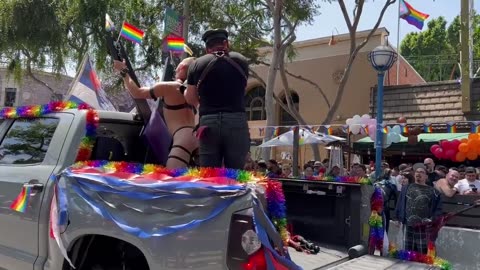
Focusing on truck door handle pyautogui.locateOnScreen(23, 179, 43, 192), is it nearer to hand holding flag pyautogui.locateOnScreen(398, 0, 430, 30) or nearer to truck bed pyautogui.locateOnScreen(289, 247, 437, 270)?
truck bed pyautogui.locateOnScreen(289, 247, 437, 270)

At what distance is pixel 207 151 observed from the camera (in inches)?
140

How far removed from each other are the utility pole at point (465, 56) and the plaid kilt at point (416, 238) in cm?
1168

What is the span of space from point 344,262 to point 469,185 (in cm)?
574

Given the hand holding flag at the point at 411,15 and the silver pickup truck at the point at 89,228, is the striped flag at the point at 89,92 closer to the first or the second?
the silver pickup truck at the point at 89,228

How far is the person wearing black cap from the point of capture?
358 centimetres

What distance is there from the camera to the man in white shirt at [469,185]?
26.4ft

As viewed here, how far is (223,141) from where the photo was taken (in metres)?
3.58

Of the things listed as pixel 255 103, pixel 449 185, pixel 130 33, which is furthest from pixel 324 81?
pixel 130 33

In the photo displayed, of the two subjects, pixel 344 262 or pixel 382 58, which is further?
pixel 382 58

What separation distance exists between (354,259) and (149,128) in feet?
6.35

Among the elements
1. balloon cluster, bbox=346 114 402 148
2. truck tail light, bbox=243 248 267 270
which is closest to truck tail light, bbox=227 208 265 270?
truck tail light, bbox=243 248 267 270

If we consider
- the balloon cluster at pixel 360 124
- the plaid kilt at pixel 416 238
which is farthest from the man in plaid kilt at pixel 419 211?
the balloon cluster at pixel 360 124

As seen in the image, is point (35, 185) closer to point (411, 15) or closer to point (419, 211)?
point (419, 211)

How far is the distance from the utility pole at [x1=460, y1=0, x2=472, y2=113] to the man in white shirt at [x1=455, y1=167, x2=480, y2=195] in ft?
29.9
